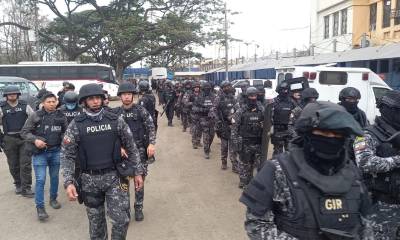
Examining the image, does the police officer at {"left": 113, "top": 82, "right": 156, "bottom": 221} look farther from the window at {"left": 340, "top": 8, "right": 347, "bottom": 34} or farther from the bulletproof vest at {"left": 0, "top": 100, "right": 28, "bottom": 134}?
the window at {"left": 340, "top": 8, "right": 347, "bottom": 34}

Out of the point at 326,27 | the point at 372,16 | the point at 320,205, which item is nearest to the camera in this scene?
the point at 320,205

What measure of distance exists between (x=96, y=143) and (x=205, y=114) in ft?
21.1

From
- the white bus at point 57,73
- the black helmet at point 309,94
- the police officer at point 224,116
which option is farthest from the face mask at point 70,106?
the white bus at point 57,73

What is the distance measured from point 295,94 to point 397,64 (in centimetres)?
1403

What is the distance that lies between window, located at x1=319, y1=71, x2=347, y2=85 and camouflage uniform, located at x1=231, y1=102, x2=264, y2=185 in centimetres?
748

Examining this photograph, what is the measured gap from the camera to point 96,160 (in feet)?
13.0

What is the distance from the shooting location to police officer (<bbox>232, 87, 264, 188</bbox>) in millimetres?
6848

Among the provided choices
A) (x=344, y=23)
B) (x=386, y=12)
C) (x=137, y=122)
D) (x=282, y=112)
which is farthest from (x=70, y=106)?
(x=344, y=23)

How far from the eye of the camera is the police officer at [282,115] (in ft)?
22.5

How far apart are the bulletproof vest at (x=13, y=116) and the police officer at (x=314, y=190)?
564 cm

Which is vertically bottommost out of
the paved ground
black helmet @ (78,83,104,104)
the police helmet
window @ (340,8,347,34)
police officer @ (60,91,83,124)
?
the paved ground

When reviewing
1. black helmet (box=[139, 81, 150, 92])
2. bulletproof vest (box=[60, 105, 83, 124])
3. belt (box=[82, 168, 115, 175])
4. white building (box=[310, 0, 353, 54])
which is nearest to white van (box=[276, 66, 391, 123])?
black helmet (box=[139, 81, 150, 92])

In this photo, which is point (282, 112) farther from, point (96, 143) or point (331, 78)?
point (331, 78)

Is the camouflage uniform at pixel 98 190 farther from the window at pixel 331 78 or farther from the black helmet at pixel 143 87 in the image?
the window at pixel 331 78
